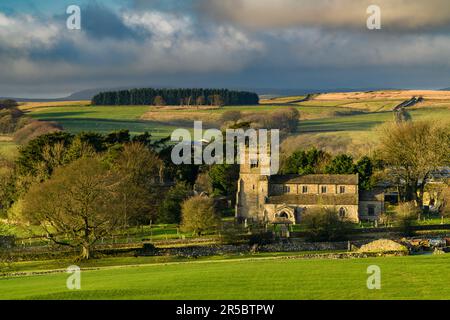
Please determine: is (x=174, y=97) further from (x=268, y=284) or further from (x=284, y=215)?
(x=268, y=284)

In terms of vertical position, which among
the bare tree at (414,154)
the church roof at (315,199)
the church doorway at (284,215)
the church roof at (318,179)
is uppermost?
the bare tree at (414,154)

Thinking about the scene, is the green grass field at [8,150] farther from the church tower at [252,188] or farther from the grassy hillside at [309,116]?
the church tower at [252,188]

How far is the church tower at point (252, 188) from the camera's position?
65.8m

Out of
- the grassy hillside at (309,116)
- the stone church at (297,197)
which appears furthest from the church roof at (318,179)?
the grassy hillside at (309,116)

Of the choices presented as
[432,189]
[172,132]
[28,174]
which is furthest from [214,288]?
[172,132]

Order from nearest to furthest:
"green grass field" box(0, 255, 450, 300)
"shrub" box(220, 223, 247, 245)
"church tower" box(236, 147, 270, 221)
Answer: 1. "green grass field" box(0, 255, 450, 300)
2. "shrub" box(220, 223, 247, 245)
3. "church tower" box(236, 147, 270, 221)

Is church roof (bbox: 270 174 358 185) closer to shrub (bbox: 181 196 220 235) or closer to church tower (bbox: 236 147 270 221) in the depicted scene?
church tower (bbox: 236 147 270 221)

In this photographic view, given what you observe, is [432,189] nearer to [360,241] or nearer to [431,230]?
[431,230]

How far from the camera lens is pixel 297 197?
216ft

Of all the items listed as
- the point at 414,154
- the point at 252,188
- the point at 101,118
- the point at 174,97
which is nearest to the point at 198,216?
the point at 252,188

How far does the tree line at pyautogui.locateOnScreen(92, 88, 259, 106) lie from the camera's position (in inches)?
6407

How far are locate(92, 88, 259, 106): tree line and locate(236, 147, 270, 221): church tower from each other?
96261mm

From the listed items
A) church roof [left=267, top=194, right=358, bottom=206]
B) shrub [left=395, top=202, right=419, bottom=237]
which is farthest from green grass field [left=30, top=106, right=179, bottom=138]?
shrub [left=395, top=202, right=419, bottom=237]

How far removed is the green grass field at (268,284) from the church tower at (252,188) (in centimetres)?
2986
